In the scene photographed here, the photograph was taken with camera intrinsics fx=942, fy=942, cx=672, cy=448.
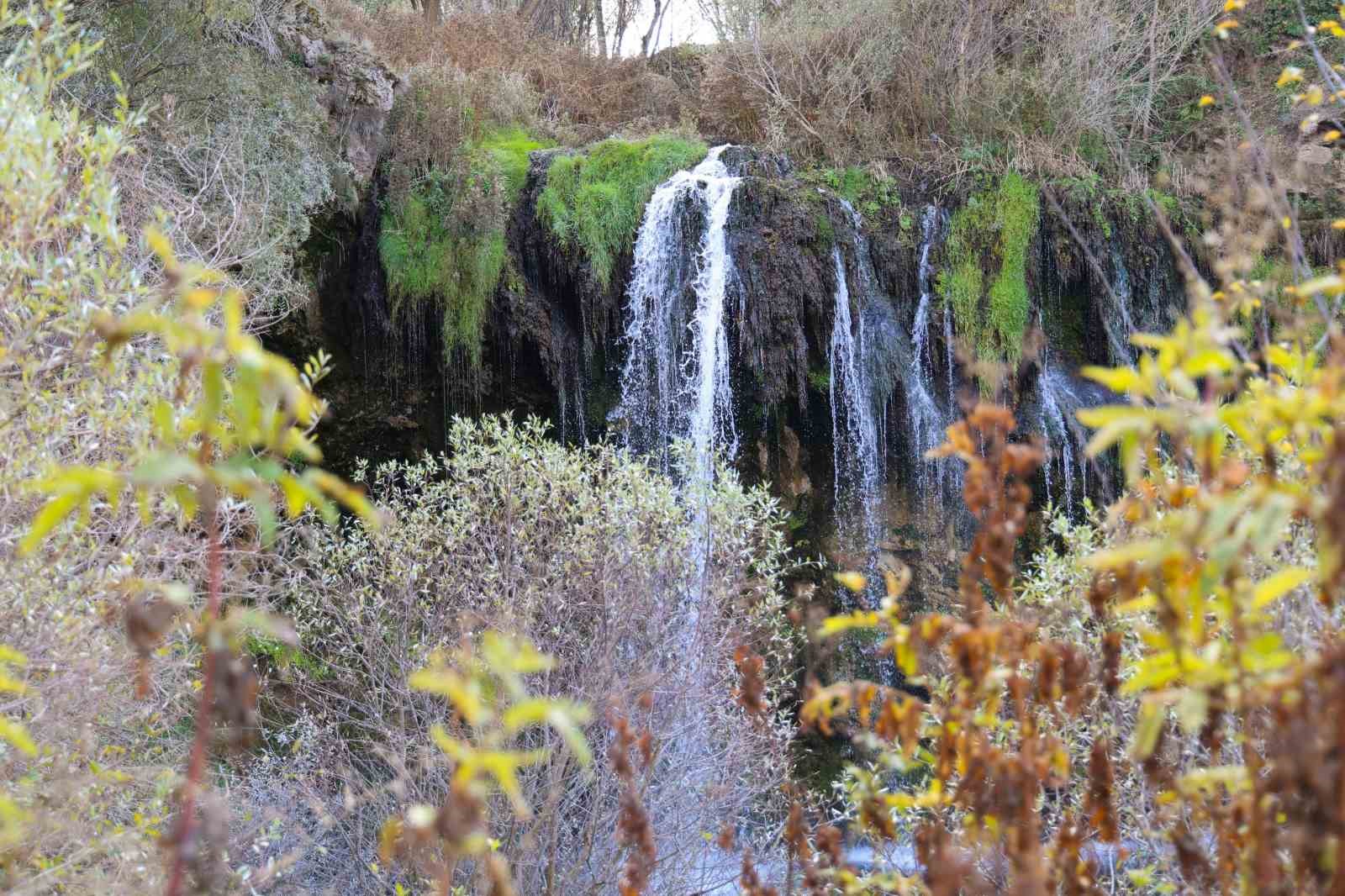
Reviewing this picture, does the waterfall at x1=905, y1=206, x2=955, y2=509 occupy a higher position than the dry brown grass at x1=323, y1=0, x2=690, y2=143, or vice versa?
the dry brown grass at x1=323, y1=0, x2=690, y2=143

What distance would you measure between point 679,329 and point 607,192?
140cm

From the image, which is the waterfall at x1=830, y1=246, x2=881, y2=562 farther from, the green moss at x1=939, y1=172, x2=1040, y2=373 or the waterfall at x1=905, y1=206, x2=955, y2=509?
the green moss at x1=939, y1=172, x2=1040, y2=373

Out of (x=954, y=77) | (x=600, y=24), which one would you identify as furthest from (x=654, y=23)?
(x=954, y=77)

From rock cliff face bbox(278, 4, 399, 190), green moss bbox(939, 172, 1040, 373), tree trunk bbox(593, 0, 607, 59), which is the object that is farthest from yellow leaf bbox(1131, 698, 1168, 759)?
tree trunk bbox(593, 0, 607, 59)

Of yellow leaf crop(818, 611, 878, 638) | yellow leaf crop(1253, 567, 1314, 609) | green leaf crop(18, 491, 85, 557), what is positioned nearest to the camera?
green leaf crop(18, 491, 85, 557)

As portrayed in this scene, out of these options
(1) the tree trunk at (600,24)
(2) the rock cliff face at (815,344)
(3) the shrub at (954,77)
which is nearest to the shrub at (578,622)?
(2) the rock cliff face at (815,344)

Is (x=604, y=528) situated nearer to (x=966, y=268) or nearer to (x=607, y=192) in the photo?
(x=607, y=192)

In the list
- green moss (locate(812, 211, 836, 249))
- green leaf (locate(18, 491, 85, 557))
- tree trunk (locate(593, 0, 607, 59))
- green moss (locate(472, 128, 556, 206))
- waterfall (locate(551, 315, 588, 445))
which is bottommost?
waterfall (locate(551, 315, 588, 445))

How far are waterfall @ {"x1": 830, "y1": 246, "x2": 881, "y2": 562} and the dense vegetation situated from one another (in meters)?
0.63

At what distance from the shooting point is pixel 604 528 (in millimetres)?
4961

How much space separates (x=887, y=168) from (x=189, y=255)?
6260mm

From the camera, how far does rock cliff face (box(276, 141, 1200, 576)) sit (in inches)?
317

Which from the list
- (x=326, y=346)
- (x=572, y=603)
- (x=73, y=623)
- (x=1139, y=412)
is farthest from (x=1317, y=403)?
(x=326, y=346)

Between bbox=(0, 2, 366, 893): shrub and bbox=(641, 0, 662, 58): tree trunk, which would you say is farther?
bbox=(641, 0, 662, 58): tree trunk
